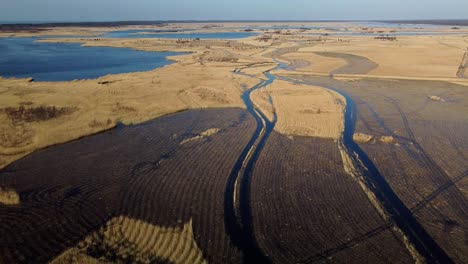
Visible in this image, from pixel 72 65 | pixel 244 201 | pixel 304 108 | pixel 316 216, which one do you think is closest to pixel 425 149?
pixel 304 108

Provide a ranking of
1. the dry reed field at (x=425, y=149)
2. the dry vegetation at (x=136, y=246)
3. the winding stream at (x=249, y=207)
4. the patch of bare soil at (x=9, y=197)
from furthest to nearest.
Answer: the patch of bare soil at (x=9, y=197), the dry reed field at (x=425, y=149), the winding stream at (x=249, y=207), the dry vegetation at (x=136, y=246)

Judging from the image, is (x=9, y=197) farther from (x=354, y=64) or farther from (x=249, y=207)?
(x=354, y=64)

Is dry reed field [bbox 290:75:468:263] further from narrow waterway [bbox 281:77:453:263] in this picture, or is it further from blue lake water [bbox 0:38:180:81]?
blue lake water [bbox 0:38:180:81]

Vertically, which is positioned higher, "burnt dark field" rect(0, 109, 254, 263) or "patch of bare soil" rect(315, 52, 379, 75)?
"burnt dark field" rect(0, 109, 254, 263)

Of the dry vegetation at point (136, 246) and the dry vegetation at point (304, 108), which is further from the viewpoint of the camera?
the dry vegetation at point (304, 108)

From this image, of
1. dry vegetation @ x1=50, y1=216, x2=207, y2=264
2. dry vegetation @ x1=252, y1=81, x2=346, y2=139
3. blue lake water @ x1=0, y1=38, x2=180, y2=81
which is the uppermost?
dry vegetation @ x1=50, y1=216, x2=207, y2=264

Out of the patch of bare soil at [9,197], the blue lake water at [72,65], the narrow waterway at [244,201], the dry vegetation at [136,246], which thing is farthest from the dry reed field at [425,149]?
the blue lake water at [72,65]

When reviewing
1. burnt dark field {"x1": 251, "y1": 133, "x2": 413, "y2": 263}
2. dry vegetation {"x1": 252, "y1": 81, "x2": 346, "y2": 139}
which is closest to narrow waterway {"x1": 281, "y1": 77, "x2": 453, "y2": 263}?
burnt dark field {"x1": 251, "y1": 133, "x2": 413, "y2": 263}

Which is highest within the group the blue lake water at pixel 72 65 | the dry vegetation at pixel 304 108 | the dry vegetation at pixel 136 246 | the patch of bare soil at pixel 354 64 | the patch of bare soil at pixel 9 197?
the dry vegetation at pixel 136 246

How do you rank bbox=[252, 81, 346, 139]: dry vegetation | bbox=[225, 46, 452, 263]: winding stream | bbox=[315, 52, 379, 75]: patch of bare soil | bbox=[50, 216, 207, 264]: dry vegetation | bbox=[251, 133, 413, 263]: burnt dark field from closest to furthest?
1. bbox=[50, 216, 207, 264]: dry vegetation
2. bbox=[251, 133, 413, 263]: burnt dark field
3. bbox=[225, 46, 452, 263]: winding stream
4. bbox=[252, 81, 346, 139]: dry vegetation
5. bbox=[315, 52, 379, 75]: patch of bare soil

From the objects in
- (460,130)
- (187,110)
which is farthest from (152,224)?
(460,130)

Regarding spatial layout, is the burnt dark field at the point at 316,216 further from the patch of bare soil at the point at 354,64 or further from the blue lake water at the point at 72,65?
the blue lake water at the point at 72,65
